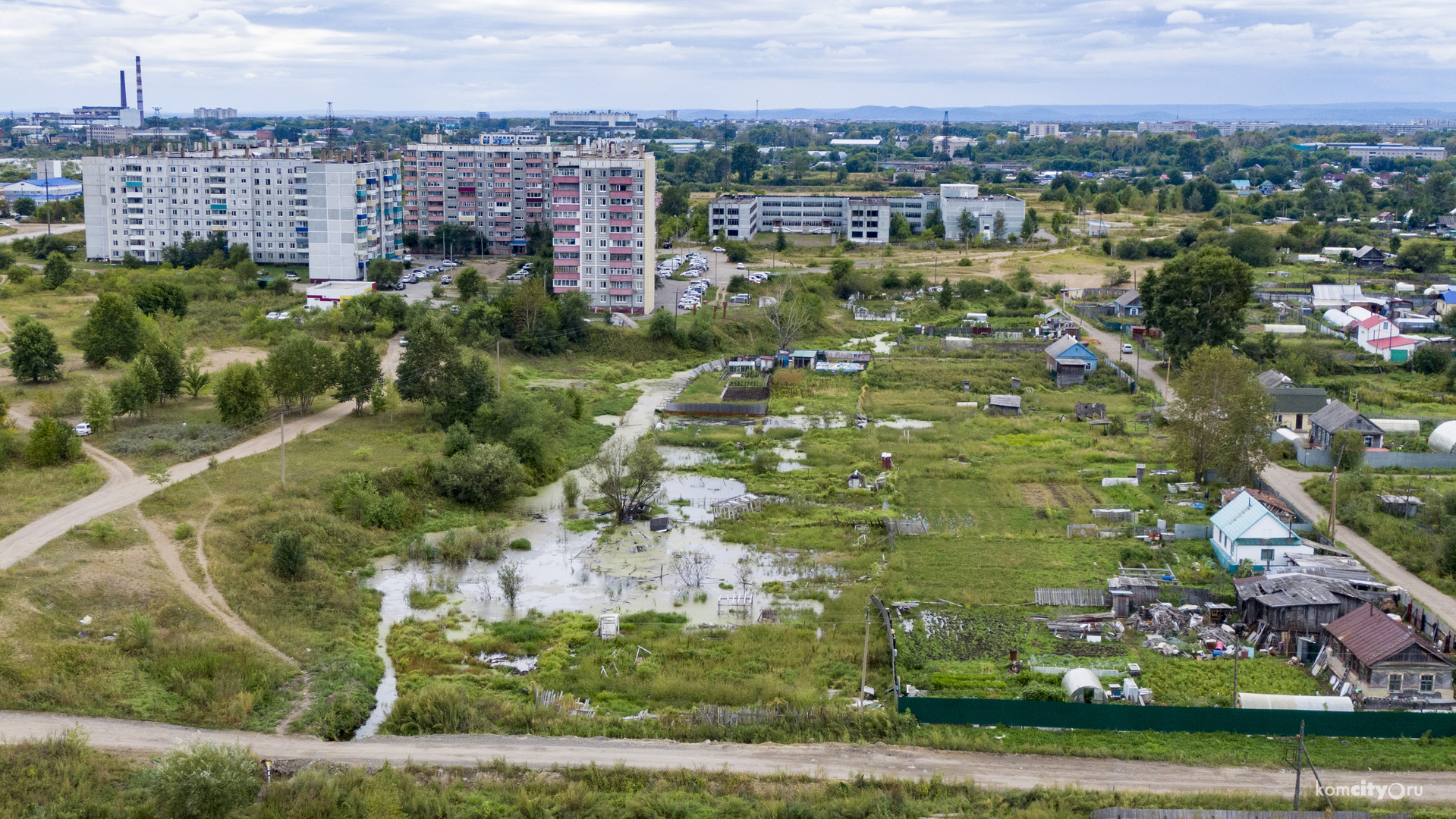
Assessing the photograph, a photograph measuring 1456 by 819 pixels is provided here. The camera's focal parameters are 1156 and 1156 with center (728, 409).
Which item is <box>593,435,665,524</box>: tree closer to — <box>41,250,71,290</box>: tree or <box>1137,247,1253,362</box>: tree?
<box>1137,247,1253,362</box>: tree

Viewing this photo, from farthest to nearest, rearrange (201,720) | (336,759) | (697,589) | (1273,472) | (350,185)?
→ 1. (350,185)
2. (1273,472)
3. (697,589)
4. (201,720)
5. (336,759)

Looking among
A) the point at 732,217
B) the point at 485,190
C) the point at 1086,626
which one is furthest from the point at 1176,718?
the point at 732,217

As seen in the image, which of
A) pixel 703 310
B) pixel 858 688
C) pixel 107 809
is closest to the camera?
pixel 107 809

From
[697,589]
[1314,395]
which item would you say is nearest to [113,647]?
[697,589]

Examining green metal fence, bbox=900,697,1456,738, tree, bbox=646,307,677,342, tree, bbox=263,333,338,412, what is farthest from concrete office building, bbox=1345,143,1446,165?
green metal fence, bbox=900,697,1456,738

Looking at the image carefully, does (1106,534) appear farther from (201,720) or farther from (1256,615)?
(201,720)

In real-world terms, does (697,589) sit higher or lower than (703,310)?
lower

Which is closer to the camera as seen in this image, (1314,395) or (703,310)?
(1314,395)
